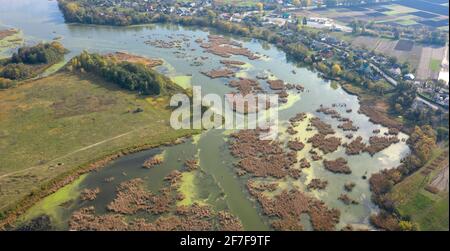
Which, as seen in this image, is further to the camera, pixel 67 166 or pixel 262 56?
pixel 262 56

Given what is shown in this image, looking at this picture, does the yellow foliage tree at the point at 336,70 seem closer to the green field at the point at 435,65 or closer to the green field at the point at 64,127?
the green field at the point at 435,65

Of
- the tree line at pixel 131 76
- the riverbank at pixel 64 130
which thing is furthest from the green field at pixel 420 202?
the tree line at pixel 131 76

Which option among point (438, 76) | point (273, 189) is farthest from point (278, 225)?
point (438, 76)

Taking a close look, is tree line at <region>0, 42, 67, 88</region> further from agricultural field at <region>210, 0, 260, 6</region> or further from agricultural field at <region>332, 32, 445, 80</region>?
agricultural field at <region>332, 32, 445, 80</region>

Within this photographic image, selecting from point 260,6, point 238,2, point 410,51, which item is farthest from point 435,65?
point 238,2

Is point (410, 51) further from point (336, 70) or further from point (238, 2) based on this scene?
point (238, 2)

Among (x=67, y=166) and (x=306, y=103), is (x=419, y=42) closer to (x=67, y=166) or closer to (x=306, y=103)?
(x=306, y=103)
